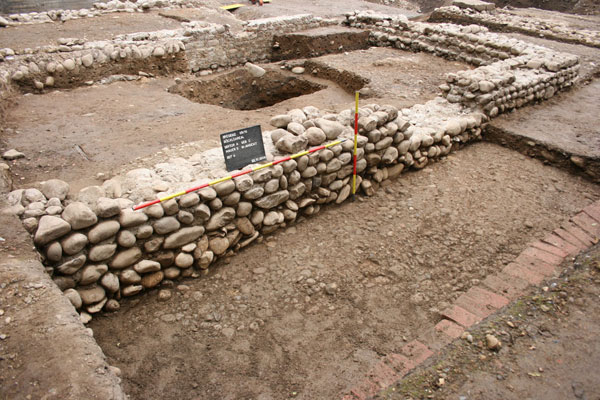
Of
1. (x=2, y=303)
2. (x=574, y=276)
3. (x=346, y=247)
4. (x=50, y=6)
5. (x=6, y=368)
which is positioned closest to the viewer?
(x=6, y=368)

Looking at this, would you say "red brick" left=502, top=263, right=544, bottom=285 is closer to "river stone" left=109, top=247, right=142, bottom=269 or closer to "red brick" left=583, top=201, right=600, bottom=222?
"red brick" left=583, top=201, right=600, bottom=222

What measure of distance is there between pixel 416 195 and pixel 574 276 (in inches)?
76.9

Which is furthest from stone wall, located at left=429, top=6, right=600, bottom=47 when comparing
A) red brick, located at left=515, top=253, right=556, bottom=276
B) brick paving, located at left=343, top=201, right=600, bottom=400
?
red brick, located at left=515, top=253, right=556, bottom=276

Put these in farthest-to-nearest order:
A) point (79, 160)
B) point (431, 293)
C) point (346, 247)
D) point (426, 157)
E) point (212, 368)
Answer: point (426, 157) < point (79, 160) < point (346, 247) < point (431, 293) < point (212, 368)

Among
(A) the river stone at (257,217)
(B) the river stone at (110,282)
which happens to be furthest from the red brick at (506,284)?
(B) the river stone at (110,282)

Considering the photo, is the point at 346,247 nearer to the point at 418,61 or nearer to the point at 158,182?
the point at 158,182

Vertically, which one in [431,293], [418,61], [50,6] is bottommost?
[431,293]

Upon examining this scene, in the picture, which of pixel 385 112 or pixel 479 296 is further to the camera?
pixel 385 112

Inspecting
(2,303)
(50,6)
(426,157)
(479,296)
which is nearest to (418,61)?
(426,157)

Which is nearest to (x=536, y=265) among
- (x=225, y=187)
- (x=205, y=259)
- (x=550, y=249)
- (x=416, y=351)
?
(x=550, y=249)

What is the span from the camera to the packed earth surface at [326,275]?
8.65 feet

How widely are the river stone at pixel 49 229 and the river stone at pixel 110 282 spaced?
1.57 feet

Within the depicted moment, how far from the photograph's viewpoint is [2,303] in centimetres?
255

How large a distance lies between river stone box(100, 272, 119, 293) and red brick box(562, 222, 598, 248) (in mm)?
4306
